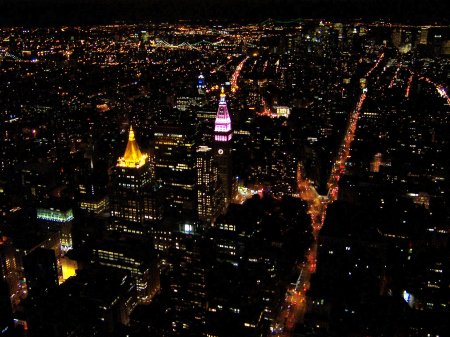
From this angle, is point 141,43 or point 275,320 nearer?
point 275,320

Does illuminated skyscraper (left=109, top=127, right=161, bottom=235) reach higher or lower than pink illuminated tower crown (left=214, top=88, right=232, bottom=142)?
lower

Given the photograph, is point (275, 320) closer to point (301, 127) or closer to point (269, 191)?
point (269, 191)

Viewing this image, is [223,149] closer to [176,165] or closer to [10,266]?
[176,165]

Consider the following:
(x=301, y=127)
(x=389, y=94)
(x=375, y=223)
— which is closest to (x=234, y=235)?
(x=375, y=223)

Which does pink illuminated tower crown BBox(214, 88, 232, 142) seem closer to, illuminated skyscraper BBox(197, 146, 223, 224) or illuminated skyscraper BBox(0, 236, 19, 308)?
illuminated skyscraper BBox(197, 146, 223, 224)

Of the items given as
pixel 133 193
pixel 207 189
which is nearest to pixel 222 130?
pixel 207 189

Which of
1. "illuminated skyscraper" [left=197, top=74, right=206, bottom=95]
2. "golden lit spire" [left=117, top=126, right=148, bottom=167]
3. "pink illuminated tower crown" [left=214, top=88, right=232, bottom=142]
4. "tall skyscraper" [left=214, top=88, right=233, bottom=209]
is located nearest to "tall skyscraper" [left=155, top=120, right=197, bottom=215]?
"tall skyscraper" [left=214, top=88, right=233, bottom=209]
